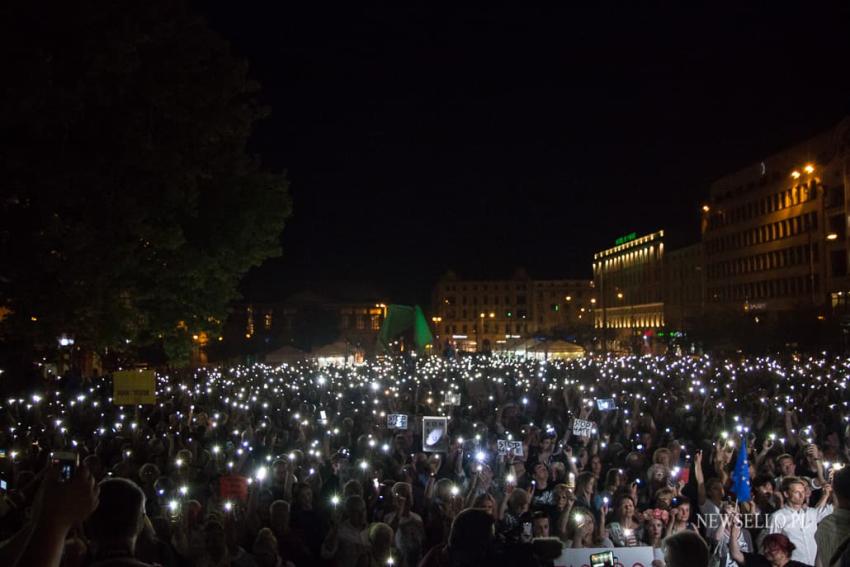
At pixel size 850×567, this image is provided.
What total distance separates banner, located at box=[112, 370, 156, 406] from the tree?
0.62 metres

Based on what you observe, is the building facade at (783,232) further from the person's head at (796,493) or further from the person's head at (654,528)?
the person's head at (796,493)

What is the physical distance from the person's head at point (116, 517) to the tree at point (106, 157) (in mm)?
8289

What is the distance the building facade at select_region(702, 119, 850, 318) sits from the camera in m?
56.8

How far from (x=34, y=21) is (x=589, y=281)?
5552 inches

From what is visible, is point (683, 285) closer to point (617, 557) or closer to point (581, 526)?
point (581, 526)

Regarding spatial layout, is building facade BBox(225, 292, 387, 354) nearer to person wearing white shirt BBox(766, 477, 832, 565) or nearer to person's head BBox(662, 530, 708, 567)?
person wearing white shirt BBox(766, 477, 832, 565)

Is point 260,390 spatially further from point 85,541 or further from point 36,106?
point 85,541

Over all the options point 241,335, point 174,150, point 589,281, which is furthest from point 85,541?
point 589,281

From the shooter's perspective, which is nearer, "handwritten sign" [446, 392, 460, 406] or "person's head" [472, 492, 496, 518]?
"person's head" [472, 492, 496, 518]

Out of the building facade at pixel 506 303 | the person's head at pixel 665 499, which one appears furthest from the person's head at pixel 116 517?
the building facade at pixel 506 303

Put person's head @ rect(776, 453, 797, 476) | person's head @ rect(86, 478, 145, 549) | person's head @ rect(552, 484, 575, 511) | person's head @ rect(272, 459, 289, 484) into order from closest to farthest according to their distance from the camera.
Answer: person's head @ rect(86, 478, 145, 549)
person's head @ rect(552, 484, 575, 511)
person's head @ rect(776, 453, 797, 476)
person's head @ rect(272, 459, 289, 484)

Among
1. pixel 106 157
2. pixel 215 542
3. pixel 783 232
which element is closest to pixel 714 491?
pixel 215 542

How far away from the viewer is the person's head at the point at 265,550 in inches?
290

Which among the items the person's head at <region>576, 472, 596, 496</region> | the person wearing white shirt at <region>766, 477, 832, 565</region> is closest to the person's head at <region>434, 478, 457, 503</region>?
the person's head at <region>576, 472, 596, 496</region>
